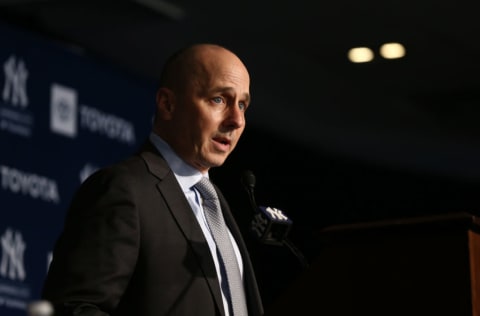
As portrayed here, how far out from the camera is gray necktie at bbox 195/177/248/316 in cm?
253

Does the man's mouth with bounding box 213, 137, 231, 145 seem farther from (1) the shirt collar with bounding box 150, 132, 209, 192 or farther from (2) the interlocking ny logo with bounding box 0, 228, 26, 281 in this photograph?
(2) the interlocking ny logo with bounding box 0, 228, 26, 281

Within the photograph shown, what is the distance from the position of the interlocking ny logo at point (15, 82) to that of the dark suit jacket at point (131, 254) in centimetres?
313

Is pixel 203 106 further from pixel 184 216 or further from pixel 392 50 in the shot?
pixel 392 50

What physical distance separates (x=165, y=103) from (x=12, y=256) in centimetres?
293

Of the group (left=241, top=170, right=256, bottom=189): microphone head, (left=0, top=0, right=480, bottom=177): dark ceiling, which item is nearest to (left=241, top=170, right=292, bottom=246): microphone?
(left=241, top=170, right=256, bottom=189): microphone head

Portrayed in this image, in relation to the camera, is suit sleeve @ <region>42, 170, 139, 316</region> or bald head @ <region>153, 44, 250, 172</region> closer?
suit sleeve @ <region>42, 170, 139, 316</region>

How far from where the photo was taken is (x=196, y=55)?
2715 millimetres

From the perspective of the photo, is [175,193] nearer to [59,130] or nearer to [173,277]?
[173,277]

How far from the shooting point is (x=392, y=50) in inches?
322

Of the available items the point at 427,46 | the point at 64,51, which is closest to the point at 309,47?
the point at 427,46

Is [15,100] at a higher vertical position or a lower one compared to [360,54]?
lower

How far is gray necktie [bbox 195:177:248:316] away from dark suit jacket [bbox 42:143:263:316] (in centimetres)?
7

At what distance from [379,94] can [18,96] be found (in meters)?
4.36

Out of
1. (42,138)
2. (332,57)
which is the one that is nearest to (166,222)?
(42,138)
